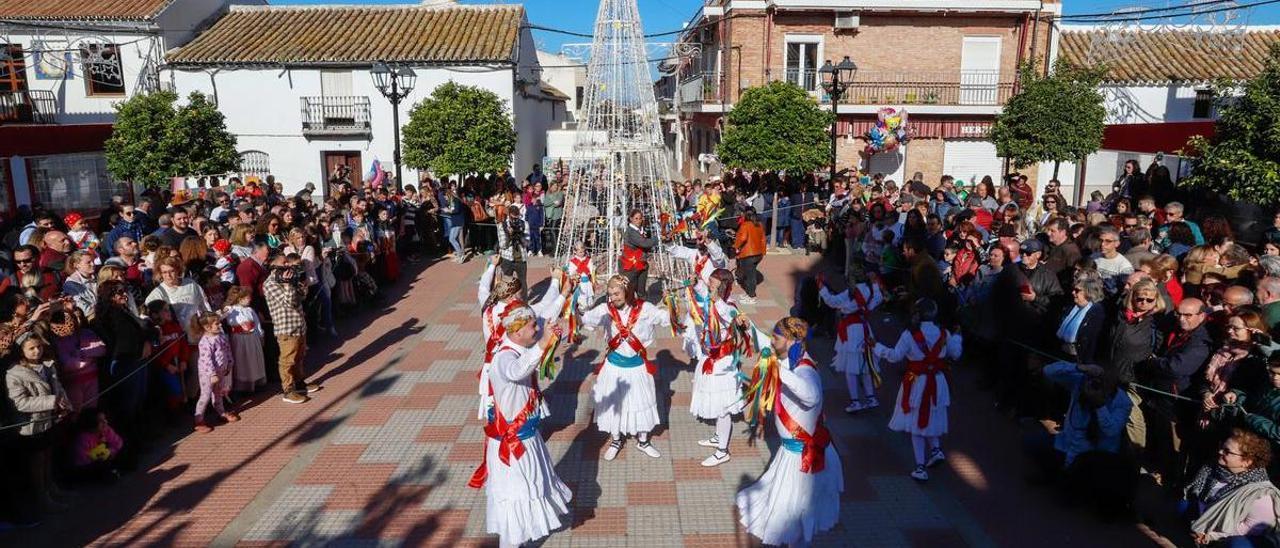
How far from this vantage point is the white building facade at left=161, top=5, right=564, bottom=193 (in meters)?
22.7

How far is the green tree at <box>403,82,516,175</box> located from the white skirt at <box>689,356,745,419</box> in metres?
13.3

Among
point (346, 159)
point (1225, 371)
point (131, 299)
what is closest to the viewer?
point (1225, 371)

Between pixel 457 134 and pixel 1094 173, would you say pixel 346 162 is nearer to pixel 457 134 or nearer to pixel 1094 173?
pixel 457 134

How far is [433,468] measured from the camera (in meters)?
6.90

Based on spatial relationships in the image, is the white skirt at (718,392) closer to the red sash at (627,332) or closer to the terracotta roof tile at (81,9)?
the red sash at (627,332)

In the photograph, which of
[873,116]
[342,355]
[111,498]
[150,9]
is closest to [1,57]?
[150,9]

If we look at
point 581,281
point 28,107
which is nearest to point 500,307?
point 581,281

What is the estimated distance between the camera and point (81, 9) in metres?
22.6

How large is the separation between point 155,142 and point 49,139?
4.33 metres

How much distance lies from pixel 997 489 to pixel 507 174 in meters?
16.8

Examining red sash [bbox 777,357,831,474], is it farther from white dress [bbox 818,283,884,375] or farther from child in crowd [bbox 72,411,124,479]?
child in crowd [bbox 72,411,124,479]

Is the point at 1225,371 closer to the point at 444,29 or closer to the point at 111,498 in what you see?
the point at 111,498

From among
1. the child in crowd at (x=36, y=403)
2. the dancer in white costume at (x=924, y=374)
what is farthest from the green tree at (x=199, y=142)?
the dancer in white costume at (x=924, y=374)

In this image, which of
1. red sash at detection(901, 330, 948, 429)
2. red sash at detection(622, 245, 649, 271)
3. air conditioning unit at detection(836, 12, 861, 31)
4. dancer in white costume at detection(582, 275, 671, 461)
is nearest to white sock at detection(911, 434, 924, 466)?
red sash at detection(901, 330, 948, 429)
